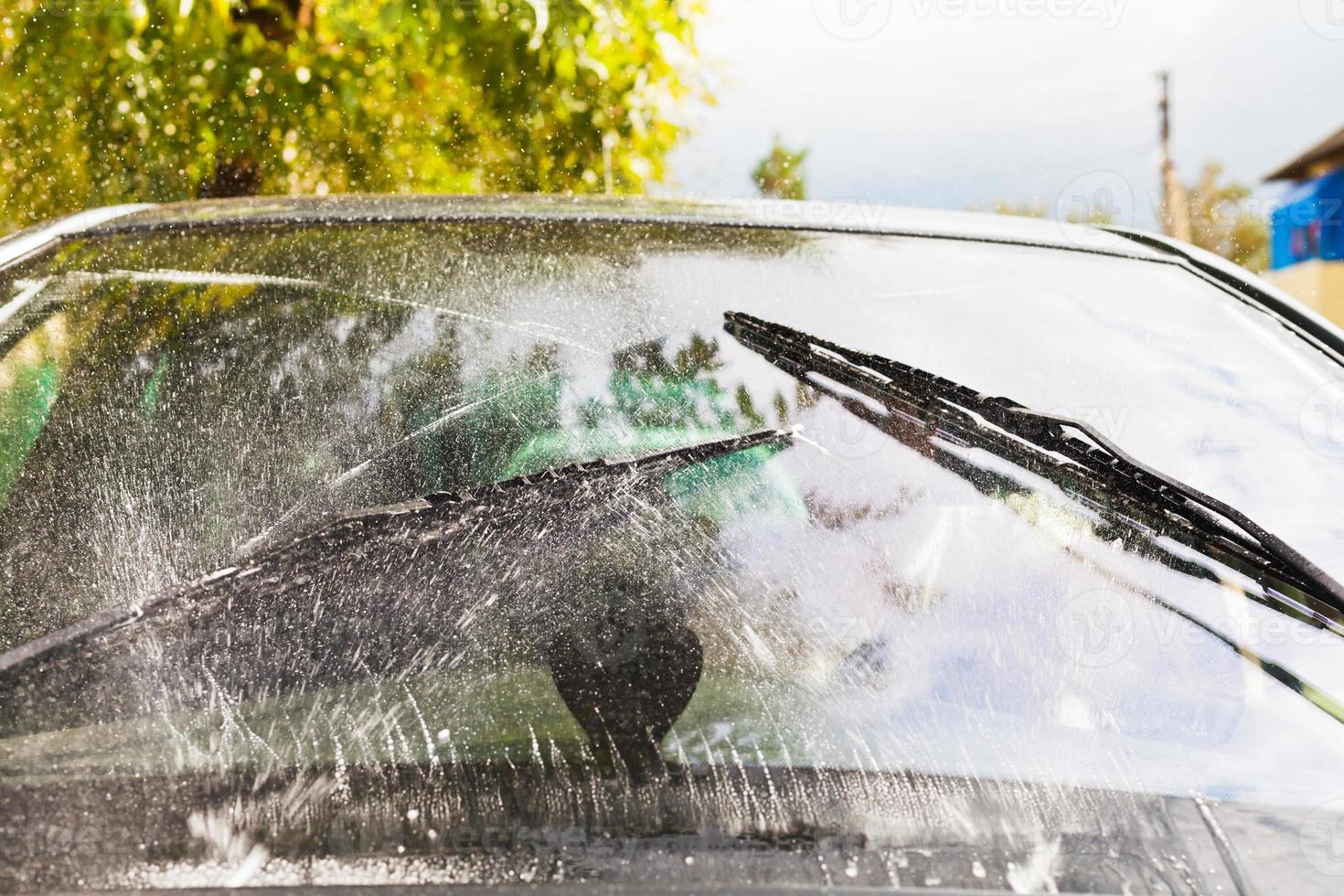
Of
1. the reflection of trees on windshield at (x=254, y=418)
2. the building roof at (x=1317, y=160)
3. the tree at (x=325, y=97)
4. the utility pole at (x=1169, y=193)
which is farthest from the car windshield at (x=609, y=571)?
the building roof at (x=1317, y=160)

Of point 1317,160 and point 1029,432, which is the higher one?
point 1317,160

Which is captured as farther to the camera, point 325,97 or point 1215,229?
point 1215,229

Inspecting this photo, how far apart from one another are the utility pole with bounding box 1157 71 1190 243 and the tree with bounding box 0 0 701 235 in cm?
1001

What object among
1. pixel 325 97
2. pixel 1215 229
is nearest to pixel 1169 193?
pixel 1215 229

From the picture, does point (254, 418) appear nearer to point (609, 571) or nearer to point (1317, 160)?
point (609, 571)

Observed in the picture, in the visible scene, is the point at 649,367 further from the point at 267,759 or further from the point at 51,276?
the point at 51,276

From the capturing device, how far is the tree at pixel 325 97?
525cm

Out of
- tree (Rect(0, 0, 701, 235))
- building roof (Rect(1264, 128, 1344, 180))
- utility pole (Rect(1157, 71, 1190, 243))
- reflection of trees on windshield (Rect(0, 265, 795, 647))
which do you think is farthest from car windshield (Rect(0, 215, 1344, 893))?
building roof (Rect(1264, 128, 1344, 180))

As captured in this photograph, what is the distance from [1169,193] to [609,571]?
2181 cm

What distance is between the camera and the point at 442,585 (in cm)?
107

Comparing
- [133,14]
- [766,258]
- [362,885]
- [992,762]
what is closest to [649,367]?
[766,258]

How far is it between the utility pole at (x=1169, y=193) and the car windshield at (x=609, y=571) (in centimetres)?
1396

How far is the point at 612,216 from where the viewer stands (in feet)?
5.84

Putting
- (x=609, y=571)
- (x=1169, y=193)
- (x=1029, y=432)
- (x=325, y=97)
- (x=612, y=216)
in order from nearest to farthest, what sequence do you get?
(x=609, y=571)
(x=1029, y=432)
(x=612, y=216)
(x=325, y=97)
(x=1169, y=193)
